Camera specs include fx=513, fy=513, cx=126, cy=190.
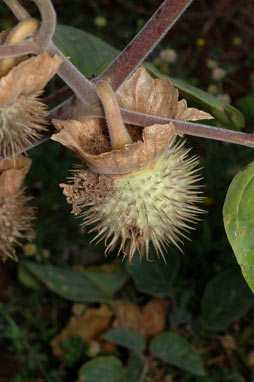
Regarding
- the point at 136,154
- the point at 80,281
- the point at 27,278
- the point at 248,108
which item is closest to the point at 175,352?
the point at 80,281

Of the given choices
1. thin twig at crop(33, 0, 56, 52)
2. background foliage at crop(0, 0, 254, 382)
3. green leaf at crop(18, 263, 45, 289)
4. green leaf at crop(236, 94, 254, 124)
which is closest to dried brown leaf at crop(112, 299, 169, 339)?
background foliage at crop(0, 0, 254, 382)

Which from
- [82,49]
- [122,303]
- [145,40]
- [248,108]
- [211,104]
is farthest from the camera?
[122,303]

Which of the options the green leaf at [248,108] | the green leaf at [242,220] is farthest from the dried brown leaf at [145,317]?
the green leaf at [242,220]

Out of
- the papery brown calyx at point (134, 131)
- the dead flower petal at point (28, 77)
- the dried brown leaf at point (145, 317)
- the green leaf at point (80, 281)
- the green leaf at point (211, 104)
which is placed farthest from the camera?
the dried brown leaf at point (145, 317)

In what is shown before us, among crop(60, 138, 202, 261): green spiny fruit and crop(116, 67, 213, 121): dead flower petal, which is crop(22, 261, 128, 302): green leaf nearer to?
crop(60, 138, 202, 261): green spiny fruit

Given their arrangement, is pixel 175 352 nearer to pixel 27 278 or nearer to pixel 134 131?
pixel 27 278

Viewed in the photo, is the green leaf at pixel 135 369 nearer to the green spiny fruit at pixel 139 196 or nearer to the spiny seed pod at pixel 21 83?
the green spiny fruit at pixel 139 196

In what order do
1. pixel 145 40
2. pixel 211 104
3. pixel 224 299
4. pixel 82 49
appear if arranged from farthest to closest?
1. pixel 224 299
2. pixel 82 49
3. pixel 211 104
4. pixel 145 40
